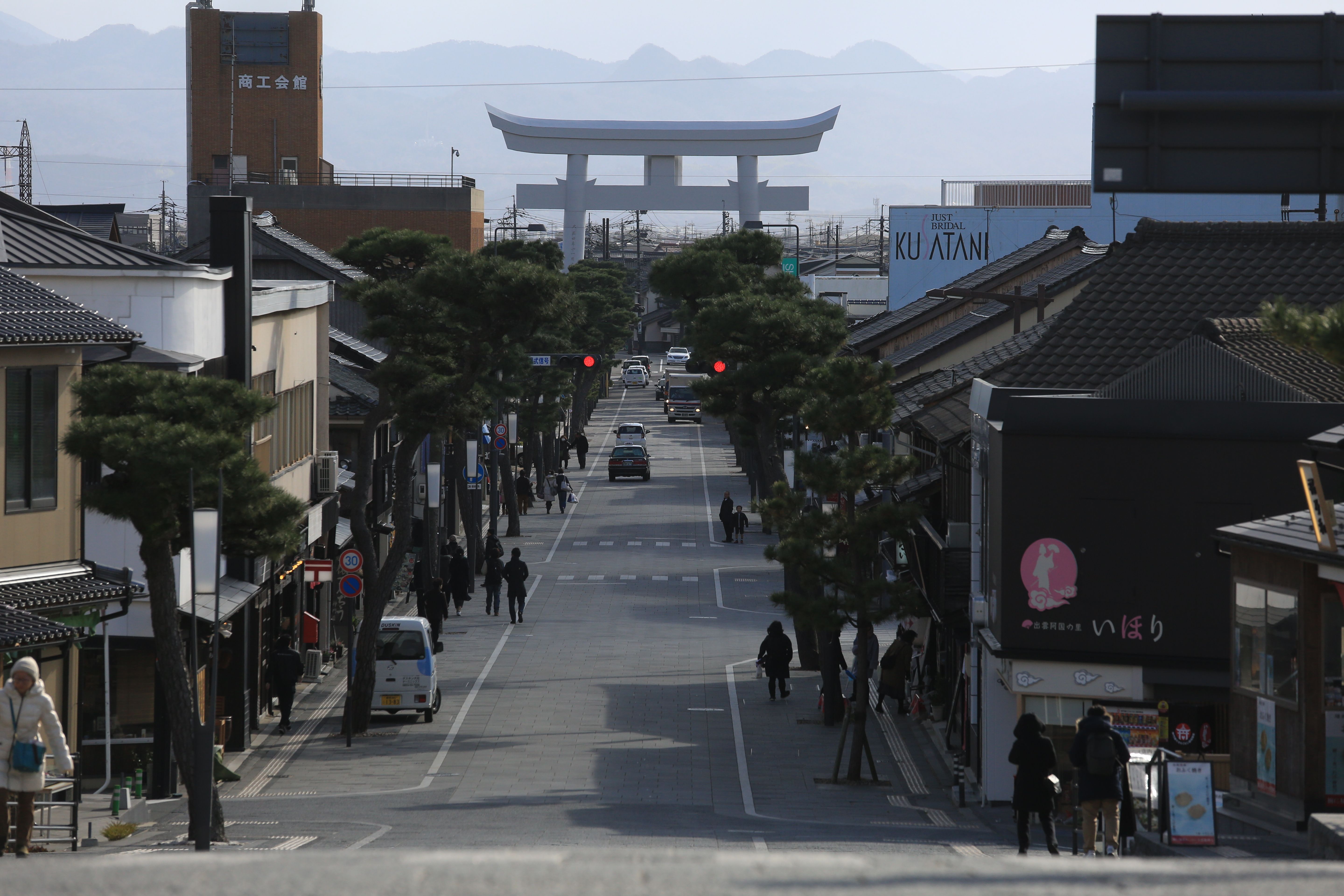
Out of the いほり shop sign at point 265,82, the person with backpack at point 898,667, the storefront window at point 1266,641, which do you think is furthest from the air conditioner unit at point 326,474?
the いほり shop sign at point 265,82

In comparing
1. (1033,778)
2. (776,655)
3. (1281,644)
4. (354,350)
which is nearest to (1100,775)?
(1033,778)

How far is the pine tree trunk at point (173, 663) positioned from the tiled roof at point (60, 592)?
3.47 feet

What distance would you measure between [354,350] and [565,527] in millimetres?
16231

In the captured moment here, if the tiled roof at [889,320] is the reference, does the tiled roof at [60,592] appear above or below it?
below

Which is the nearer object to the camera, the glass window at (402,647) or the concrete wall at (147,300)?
the concrete wall at (147,300)

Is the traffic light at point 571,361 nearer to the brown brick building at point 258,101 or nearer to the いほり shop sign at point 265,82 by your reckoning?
the brown brick building at point 258,101

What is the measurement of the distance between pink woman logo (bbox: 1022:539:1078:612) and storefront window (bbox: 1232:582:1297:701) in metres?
3.62

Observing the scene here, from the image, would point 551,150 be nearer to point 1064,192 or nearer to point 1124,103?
point 1064,192

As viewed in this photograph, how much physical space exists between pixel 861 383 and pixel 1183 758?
34.6 feet

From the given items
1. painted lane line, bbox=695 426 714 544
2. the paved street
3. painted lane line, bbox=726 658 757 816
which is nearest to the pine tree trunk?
the paved street

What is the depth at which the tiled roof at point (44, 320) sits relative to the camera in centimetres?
1532

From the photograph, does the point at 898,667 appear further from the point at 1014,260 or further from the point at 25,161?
the point at 25,161

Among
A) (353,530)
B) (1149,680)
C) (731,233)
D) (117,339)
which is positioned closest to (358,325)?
(731,233)

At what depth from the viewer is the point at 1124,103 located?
15125 millimetres
